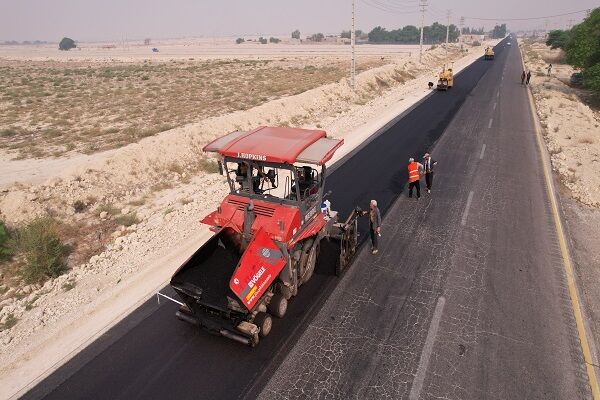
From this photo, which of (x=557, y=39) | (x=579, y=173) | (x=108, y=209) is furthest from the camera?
(x=557, y=39)

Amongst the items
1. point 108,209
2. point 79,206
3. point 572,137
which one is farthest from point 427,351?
point 572,137

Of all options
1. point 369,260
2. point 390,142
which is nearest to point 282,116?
point 390,142

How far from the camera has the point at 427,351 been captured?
7.07 m

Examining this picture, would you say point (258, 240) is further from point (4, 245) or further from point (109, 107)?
point (109, 107)

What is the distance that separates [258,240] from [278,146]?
2099mm

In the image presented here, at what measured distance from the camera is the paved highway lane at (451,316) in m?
6.45

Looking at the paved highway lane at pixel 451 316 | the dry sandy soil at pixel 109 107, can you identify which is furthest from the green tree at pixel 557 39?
the paved highway lane at pixel 451 316

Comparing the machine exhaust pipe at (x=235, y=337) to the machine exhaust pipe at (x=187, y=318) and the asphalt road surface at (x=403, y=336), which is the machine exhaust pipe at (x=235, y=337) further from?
the machine exhaust pipe at (x=187, y=318)

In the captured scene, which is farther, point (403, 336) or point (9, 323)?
point (9, 323)

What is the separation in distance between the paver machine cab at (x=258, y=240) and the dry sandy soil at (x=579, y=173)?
241 inches

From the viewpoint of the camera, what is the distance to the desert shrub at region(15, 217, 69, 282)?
9.64 metres

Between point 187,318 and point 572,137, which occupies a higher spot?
point 572,137

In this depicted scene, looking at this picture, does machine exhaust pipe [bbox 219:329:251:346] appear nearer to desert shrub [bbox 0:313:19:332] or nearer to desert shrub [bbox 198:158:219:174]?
desert shrub [bbox 0:313:19:332]

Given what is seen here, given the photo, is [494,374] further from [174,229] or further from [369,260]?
[174,229]
